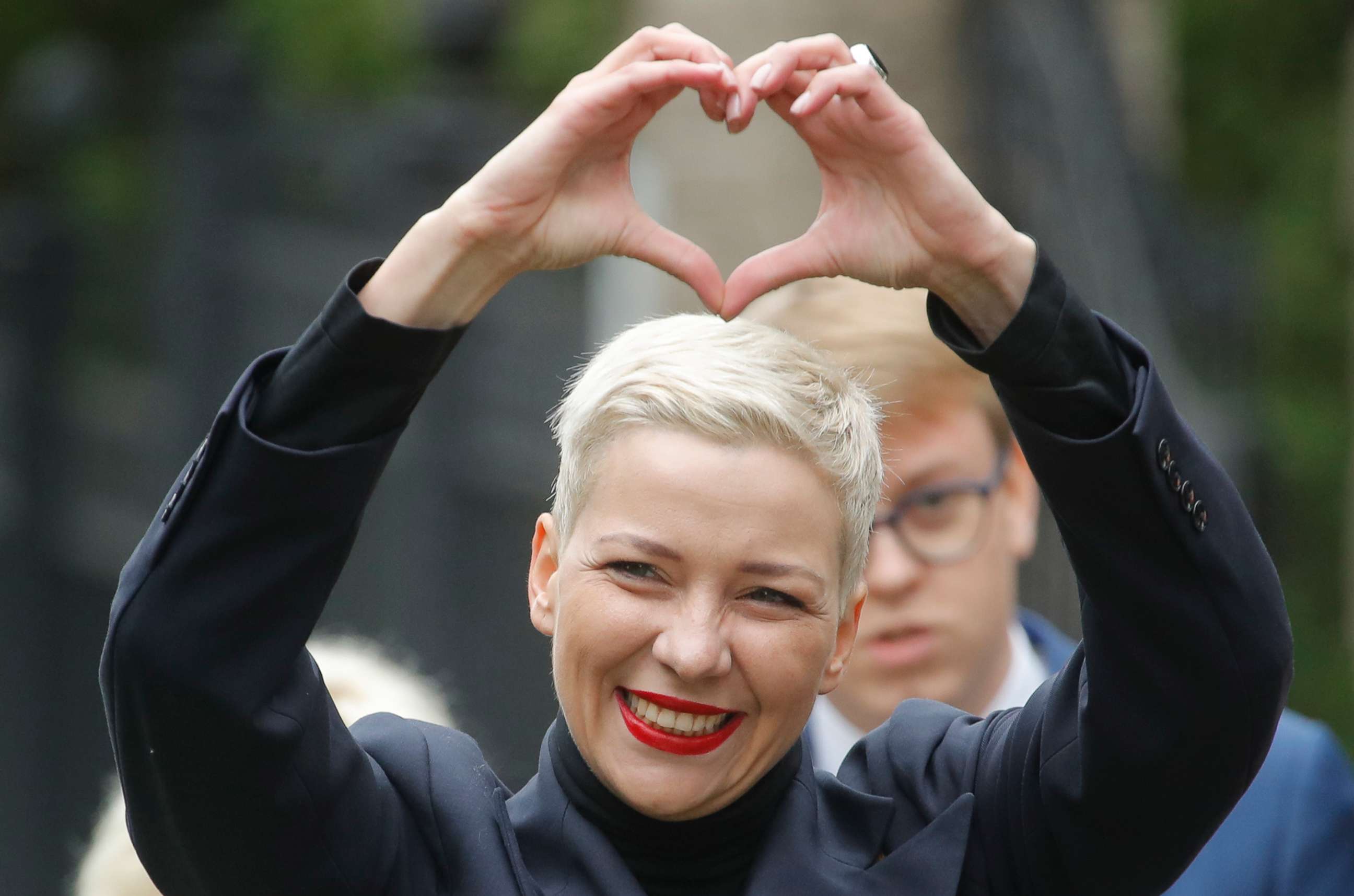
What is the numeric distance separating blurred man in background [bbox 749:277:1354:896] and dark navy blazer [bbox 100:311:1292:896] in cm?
84

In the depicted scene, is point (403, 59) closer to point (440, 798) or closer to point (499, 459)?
point (499, 459)

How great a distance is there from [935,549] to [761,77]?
1.25m

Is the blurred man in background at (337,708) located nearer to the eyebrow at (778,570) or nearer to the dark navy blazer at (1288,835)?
the eyebrow at (778,570)

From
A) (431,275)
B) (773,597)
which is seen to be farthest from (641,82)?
(773,597)

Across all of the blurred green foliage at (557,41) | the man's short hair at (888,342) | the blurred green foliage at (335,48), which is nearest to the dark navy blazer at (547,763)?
the man's short hair at (888,342)

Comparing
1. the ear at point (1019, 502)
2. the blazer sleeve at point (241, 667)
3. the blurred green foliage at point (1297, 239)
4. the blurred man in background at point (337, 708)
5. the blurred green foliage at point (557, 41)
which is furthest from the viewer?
the blurred green foliage at point (1297, 239)

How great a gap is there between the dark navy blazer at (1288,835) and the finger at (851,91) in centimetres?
122

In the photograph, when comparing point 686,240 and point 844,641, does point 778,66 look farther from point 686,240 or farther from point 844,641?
point 844,641

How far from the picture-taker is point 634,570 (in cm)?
196

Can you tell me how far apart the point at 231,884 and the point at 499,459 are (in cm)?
416

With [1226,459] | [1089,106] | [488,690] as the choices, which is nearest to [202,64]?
[488,690]

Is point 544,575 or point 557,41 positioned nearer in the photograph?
point 544,575

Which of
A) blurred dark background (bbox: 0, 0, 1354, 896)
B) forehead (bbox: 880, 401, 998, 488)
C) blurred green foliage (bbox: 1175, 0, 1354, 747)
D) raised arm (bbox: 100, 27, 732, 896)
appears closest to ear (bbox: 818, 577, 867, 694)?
raised arm (bbox: 100, 27, 732, 896)

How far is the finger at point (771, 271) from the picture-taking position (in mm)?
1984
